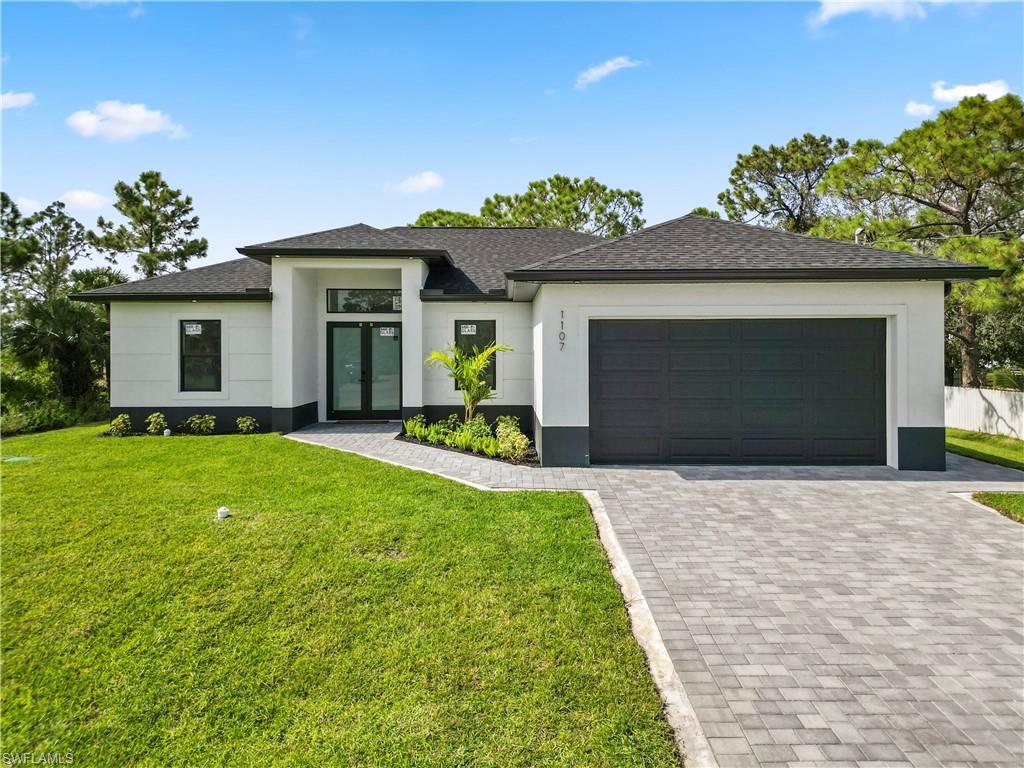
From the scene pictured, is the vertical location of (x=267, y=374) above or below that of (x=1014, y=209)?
A: below

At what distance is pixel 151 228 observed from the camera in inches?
976

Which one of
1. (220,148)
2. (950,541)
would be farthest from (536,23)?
(950,541)

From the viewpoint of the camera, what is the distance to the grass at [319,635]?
2.78 metres

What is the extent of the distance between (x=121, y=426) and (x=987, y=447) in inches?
812

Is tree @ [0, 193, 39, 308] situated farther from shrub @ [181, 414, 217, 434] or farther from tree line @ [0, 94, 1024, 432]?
shrub @ [181, 414, 217, 434]

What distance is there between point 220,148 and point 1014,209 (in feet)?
64.2

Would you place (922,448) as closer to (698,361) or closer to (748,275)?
(698,361)

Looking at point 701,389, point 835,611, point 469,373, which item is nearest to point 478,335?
point 469,373

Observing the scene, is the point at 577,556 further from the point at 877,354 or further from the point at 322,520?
the point at 877,354

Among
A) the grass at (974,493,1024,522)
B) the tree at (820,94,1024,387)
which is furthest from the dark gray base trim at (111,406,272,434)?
the tree at (820,94,1024,387)

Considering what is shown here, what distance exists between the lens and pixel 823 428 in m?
8.59

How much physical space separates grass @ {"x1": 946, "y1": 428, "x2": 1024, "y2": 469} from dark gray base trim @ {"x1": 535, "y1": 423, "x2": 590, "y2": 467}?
25.3 feet

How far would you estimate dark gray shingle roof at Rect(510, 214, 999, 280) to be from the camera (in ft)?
26.6

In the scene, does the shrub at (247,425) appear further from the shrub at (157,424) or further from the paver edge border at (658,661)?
the paver edge border at (658,661)
